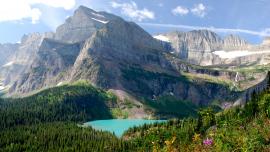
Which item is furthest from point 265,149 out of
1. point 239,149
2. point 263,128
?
point 263,128

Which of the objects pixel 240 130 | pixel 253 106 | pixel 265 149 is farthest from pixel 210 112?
pixel 265 149

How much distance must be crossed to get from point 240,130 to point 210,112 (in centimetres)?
16051

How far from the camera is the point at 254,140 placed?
2730cm

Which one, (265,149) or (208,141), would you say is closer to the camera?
(265,149)

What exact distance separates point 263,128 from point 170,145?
42.0 ft

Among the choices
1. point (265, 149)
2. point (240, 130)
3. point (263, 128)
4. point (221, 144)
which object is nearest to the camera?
point (265, 149)

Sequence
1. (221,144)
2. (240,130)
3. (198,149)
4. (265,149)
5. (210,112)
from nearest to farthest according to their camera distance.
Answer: (265,149) → (198,149) → (221,144) → (240,130) → (210,112)

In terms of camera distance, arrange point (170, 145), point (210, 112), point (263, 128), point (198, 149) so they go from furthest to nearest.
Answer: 1. point (210, 112)
2. point (263, 128)
3. point (198, 149)
4. point (170, 145)

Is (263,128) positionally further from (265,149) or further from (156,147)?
(156,147)

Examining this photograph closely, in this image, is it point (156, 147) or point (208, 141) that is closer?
point (156, 147)

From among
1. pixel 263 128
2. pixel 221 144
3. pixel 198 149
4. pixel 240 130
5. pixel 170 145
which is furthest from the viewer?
pixel 240 130

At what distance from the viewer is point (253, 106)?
196 meters

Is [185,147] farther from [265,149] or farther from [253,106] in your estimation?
[253,106]

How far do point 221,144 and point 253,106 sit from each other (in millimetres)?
174012
